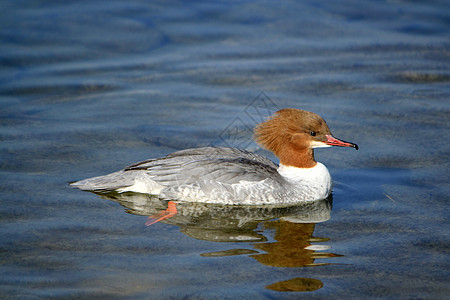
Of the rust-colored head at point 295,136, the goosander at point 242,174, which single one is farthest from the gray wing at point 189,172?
the rust-colored head at point 295,136

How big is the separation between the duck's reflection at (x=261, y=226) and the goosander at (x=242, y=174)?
0.40 ft

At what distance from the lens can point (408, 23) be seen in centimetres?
1240

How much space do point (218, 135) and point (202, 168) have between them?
5.27ft

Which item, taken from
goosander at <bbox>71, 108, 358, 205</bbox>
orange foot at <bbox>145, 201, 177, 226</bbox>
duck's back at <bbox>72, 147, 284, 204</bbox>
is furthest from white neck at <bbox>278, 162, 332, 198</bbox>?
orange foot at <bbox>145, 201, 177, 226</bbox>

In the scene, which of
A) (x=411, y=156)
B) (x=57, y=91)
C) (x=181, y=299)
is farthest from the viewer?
(x=57, y=91)

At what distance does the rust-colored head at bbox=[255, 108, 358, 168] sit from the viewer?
7.31m

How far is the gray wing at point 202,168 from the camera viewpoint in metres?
7.18

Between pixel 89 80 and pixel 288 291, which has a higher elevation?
pixel 89 80

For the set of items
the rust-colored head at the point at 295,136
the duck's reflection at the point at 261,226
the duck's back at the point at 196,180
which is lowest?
Answer: the duck's reflection at the point at 261,226

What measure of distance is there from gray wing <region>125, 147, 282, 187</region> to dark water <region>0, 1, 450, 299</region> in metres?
0.32

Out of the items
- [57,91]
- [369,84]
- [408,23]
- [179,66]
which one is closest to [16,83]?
[57,91]

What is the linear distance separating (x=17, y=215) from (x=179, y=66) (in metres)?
4.87

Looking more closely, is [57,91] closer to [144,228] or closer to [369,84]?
[144,228]

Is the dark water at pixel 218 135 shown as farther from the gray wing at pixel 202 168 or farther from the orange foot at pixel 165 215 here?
the gray wing at pixel 202 168
